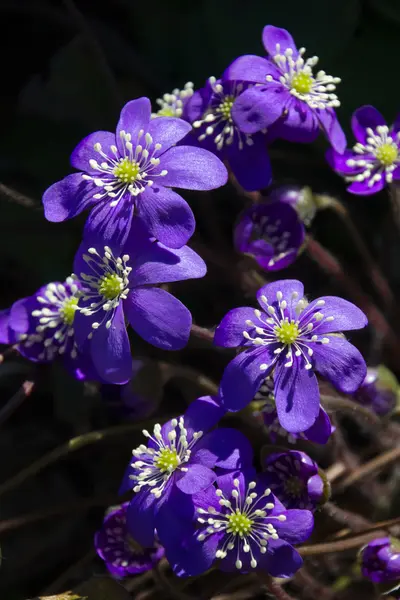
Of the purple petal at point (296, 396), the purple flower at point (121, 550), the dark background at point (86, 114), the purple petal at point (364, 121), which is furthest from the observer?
the dark background at point (86, 114)

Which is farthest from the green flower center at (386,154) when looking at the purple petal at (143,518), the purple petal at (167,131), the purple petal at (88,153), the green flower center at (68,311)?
the purple petal at (143,518)

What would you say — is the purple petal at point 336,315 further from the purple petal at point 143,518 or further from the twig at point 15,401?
the twig at point 15,401

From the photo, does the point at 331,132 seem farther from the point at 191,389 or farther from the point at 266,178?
the point at 191,389

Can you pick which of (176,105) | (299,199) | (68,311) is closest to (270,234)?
(299,199)

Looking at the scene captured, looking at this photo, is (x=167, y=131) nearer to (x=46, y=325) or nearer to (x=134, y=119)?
(x=134, y=119)

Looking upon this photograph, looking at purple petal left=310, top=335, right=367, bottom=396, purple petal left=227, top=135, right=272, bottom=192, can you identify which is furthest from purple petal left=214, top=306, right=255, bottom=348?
purple petal left=227, top=135, right=272, bottom=192

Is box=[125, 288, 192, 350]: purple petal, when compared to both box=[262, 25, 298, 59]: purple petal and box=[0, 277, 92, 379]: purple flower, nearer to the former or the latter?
box=[0, 277, 92, 379]: purple flower
